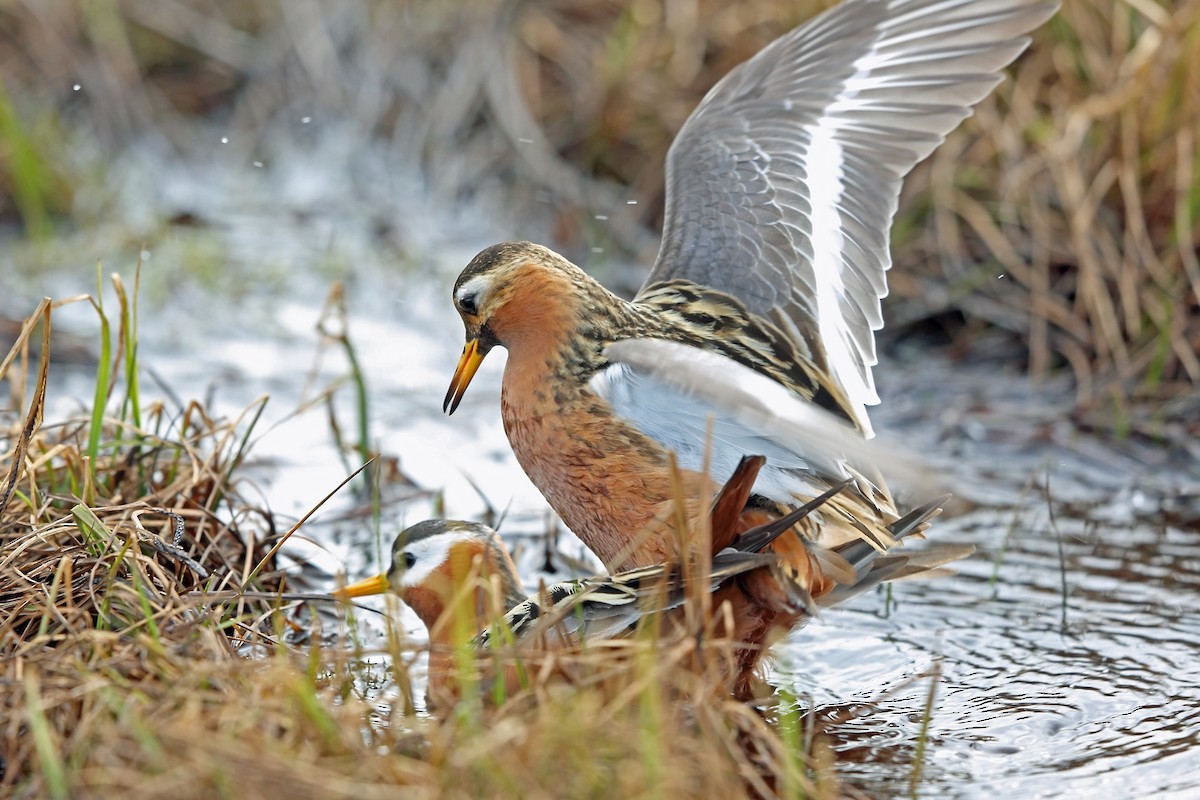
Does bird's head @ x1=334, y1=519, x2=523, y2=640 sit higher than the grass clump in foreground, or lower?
higher

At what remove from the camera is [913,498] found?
5262 mm

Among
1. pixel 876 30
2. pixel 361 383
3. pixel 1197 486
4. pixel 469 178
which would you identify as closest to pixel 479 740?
pixel 361 383

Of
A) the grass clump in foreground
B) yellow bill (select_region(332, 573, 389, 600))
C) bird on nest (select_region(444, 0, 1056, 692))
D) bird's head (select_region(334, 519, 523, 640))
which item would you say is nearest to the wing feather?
bird on nest (select_region(444, 0, 1056, 692))

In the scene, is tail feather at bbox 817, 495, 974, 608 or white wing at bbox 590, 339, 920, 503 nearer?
white wing at bbox 590, 339, 920, 503

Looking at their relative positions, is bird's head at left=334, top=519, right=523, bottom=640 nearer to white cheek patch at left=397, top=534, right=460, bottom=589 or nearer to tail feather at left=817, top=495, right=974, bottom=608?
white cheek patch at left=397, top=534, right=460, bottom=589

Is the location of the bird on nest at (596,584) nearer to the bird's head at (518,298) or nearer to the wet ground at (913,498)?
the wet ground at (913,498)

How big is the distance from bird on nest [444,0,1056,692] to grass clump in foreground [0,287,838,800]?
475 mm

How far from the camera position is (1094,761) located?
348 cm

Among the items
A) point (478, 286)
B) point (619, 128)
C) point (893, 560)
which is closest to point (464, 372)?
point (478, 286)

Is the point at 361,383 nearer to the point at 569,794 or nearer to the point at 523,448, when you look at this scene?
the point at 523,448

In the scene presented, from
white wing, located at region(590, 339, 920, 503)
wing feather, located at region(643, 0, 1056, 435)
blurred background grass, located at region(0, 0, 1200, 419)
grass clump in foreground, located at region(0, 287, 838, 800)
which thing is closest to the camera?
grass clump in foreground, located at region(0, 287, 838, 800)

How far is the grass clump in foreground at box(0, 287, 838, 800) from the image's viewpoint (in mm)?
2557

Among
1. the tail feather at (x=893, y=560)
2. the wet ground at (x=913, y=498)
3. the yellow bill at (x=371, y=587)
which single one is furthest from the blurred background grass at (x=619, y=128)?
the yellow bill at (x=371, y=587)

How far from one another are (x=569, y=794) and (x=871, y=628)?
6.48ft
